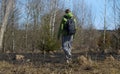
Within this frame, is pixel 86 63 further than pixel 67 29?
No

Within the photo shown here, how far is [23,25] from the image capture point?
163ft

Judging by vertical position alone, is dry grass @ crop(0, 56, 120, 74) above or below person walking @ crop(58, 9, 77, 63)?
below

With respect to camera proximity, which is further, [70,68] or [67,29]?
[67,29]

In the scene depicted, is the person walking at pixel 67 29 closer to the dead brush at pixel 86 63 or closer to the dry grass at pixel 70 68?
the dead brush at pixel 86 63

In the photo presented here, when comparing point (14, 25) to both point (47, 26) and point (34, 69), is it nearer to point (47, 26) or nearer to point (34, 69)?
point (47, 26)

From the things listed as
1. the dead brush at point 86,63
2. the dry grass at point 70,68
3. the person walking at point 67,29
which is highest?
the person walking at point 67,29

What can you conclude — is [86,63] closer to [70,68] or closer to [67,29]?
[70,68]

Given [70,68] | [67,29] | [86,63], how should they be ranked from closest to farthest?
[70,68]
[86,63]
[67,29]

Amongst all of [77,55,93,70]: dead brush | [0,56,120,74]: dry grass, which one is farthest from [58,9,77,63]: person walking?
[0,56,120,74]: dry grass

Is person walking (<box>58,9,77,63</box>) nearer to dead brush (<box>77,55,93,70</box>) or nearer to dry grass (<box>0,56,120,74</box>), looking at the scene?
dead brush (<box>77,55,93,70</box>)

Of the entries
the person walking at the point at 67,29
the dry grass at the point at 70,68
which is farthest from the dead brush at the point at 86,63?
the person walking at the point at 67,29

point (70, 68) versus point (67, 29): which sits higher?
point (67, 29)

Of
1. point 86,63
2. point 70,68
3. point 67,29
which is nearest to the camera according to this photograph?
point 70,68

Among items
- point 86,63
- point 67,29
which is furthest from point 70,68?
point 67,29
